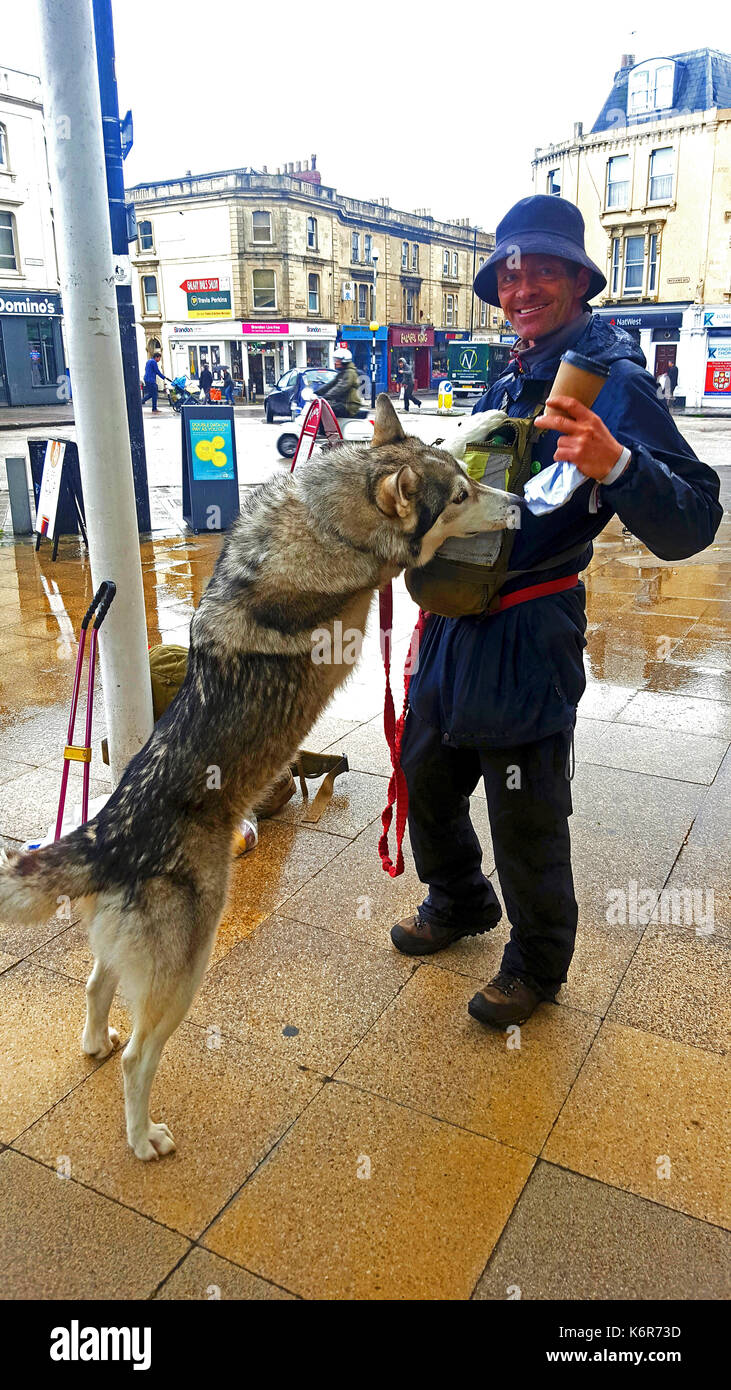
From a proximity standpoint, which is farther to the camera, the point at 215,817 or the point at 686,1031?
the point at 686,1031

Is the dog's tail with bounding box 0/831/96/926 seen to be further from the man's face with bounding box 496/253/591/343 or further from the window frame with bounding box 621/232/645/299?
the window frame with bounding box 621/232/645/299

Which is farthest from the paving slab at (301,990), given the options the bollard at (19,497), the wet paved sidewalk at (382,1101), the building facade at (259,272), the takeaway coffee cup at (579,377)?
the building facade at (259,272)

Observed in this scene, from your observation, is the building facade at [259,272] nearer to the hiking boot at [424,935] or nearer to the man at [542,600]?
the man at [542,600]

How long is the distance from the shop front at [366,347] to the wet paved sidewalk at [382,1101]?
5740cm

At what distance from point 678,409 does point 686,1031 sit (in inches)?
1731

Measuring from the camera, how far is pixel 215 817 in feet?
8.79

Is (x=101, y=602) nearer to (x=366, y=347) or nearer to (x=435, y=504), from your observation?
(x=435, y=504)

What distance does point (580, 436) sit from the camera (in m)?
2.47

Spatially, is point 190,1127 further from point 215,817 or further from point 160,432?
point 160,432

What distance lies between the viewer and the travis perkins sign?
128ft

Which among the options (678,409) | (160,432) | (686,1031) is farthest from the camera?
(678,409)

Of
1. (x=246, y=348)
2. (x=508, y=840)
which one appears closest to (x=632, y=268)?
(x=246, y=348)

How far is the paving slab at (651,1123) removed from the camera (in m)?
2.62

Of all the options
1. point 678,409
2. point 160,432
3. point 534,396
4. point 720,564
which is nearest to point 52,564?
point 720,564
